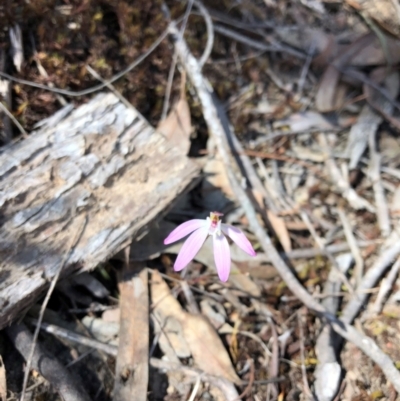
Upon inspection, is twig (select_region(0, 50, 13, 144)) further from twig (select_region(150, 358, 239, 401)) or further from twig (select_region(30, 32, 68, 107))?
twig (select_region(150, 358, 239, 401))

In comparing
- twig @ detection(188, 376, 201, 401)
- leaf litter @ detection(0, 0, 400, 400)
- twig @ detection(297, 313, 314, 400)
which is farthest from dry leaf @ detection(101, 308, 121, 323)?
twig @ detection(297, 313, 314, 400)

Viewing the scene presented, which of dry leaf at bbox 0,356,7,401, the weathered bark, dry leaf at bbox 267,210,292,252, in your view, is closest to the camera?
dry leaf at bbox 0,356,7,401

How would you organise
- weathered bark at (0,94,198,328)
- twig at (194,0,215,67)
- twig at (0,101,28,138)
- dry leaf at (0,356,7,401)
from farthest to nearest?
twig at (194,0,215,67)
twig at (0,101,28,138)
weathered bark at (0,94,198,328)
dry leaf at (0,356,7,401)

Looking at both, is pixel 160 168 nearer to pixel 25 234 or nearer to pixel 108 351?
pixel 25 234

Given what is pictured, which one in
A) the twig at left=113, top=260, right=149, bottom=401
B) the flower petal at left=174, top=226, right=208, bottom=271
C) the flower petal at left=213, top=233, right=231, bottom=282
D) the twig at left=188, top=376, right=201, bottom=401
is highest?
the flower petal at left=174, top=226, right=208, bottom=271

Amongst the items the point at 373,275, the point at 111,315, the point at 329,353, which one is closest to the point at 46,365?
the point at 111,315

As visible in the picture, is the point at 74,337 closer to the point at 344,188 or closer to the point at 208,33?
the point at 344,188

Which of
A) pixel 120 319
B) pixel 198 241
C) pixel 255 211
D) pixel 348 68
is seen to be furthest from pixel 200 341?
pixel 348 68

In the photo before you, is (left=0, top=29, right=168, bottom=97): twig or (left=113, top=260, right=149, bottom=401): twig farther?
(left=0, top=29, right=168, bottom=97): twig

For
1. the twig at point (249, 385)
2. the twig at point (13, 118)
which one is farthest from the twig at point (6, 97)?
the twig at point (249, 385)
